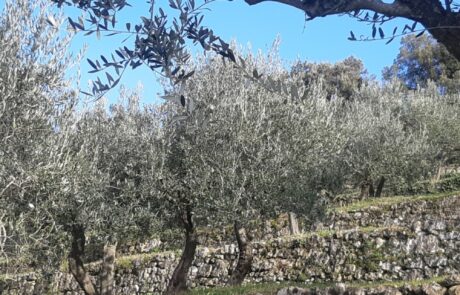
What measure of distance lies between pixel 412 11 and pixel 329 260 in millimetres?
13239

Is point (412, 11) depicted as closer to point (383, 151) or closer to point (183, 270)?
point (183, 270)

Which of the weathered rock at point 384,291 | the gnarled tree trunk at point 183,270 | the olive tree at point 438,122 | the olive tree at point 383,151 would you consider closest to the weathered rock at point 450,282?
the weathered rock at point 384,291

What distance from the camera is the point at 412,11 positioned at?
4207 millimetres

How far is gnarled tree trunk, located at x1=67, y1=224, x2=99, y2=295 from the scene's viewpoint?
11925 millimetres

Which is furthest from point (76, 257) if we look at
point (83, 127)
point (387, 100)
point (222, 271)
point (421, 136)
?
point (387, 100)

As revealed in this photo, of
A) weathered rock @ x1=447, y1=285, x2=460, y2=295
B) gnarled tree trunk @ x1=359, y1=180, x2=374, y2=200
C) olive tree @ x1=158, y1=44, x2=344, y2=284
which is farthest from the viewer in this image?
gnarled tree trunk @ x1=359, y1=180, x2=374, y2=200

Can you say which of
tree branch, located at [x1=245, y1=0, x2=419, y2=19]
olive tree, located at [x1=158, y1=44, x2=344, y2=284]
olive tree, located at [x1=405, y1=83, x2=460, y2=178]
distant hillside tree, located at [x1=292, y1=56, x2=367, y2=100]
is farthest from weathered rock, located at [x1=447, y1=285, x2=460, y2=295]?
distant hillside tree, located at [x1=292, y1=56, x2=367, y2=100]

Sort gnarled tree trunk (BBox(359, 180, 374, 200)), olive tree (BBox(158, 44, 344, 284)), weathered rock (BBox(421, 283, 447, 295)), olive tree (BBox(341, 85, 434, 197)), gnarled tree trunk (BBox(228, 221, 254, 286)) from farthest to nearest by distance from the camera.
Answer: gnarled tree trunk (BBox(359, 180, 374, 200))
olive tree (BBox(341, 85, 434, 197))
gnarled tree trunk (BBox(228, 221, 254, 286))
olive tree (BBox(158, 44, 344, 284))
weathered rock (BBox(421, 283, 447, 295))

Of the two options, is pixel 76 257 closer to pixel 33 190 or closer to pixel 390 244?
pixel 33 190

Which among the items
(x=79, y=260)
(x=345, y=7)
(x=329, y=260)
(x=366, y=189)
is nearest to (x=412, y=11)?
(x=345, y=7)

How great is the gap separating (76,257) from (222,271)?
19.2ft

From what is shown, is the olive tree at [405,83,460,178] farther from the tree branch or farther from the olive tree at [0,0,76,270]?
the tree branch

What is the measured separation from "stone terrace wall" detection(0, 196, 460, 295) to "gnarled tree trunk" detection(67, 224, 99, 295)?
15.9 ft

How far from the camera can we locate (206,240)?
22.5 meters
